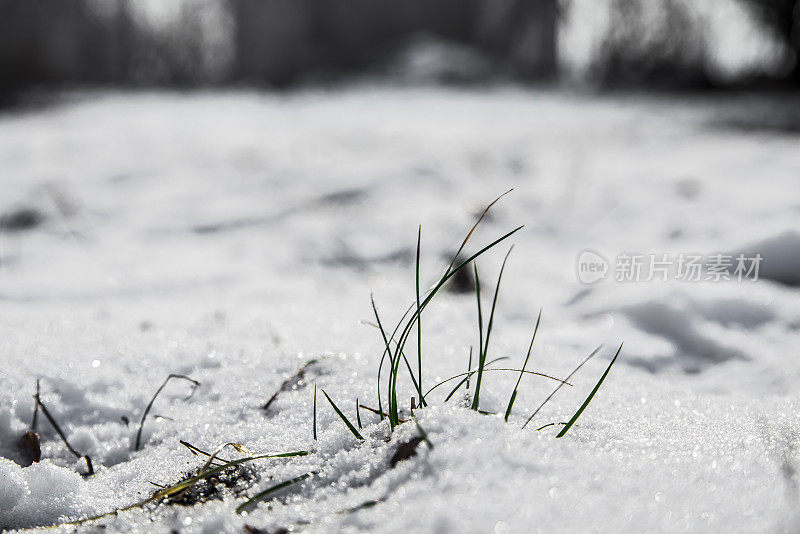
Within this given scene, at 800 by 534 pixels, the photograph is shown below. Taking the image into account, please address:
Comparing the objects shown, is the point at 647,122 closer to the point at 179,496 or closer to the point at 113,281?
the point at 113,281

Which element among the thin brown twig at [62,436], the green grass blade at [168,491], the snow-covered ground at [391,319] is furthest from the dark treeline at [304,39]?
the green grass blade at [168,491]

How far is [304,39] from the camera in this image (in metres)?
9.49

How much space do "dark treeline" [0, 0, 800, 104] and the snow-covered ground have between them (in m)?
4.50

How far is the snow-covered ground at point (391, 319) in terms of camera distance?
668mm

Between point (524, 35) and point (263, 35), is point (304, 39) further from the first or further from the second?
point (524, 35)

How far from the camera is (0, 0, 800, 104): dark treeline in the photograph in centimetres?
781

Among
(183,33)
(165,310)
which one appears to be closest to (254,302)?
(165,310)

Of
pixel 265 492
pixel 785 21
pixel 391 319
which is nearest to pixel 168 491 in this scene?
pixel 265 492

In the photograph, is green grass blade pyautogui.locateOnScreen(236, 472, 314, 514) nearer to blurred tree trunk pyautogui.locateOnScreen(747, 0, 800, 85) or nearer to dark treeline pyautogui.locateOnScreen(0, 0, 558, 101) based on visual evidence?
blurred tree trunk pyautogui.locateOnScreen(747, 0, 800, 85)

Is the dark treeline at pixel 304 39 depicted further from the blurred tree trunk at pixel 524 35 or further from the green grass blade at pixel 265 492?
the green grass blade at pixel 265 492

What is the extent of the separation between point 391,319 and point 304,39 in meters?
9.08

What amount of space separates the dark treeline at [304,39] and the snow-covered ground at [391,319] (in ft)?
14.8

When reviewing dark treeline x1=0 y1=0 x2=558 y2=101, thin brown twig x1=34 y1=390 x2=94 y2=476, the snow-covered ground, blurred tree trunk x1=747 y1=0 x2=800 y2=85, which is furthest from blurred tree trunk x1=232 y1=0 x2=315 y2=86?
thin brown twig x1=34 y1=390 x2=94 y2=476

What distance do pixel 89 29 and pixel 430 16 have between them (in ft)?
20.3
